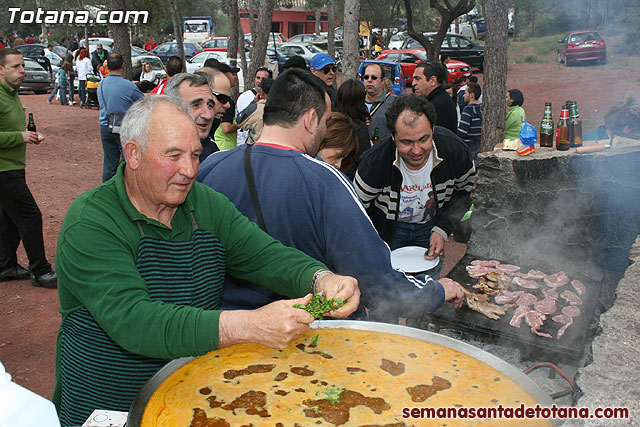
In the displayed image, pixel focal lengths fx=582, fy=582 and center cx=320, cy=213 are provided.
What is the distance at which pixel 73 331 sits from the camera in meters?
2.35

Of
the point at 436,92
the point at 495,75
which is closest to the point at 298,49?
the point at 495,75

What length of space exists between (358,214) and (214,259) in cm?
70

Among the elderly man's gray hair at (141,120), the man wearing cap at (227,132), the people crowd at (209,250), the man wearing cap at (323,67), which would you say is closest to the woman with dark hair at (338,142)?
the people crowd at (209,250)

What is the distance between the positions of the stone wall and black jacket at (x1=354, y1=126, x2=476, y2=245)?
601mm

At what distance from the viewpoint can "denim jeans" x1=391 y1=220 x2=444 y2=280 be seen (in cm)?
482

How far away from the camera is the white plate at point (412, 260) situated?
4.07 meters

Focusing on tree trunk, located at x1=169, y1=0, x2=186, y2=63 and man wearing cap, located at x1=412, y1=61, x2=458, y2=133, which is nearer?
man wearing cap, located at x1=412, y1=61, x2=458, y2=133

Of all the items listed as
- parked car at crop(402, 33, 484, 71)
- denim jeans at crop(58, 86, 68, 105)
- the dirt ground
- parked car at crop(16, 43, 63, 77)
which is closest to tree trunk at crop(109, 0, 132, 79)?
the dirt ground

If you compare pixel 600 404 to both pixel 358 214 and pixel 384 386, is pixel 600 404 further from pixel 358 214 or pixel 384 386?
pixel 358 214

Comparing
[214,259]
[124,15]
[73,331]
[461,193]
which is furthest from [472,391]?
[124,15]

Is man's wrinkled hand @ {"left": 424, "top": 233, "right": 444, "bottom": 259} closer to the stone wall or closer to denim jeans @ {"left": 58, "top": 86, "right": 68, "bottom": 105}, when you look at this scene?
the stone wall

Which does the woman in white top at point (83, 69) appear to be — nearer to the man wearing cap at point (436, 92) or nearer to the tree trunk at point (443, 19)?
the tree trunk at point (443, 19)

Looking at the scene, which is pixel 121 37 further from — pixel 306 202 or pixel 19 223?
pixel 306 202

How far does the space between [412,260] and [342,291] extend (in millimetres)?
1933
